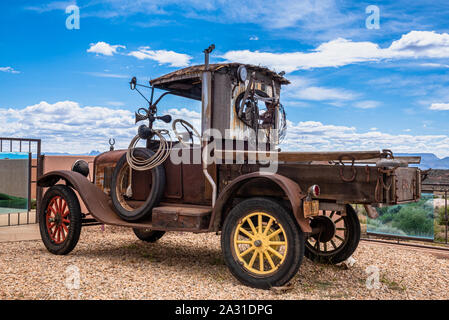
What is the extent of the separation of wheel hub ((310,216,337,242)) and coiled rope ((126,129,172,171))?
205 centimetres

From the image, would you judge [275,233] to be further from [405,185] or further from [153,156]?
[153,156]

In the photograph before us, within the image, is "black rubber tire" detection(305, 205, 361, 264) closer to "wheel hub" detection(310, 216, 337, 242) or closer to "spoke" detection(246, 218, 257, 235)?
"wheel hub" detection(310, 216, 337, 242)

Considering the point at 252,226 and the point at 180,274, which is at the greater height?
the point at 252,226

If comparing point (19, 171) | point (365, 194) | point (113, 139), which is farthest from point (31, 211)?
point (365, 194)

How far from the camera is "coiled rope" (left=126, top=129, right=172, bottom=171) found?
550 cm

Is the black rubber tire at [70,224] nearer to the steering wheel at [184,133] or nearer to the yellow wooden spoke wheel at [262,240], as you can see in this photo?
the steering wheel at [184,133]

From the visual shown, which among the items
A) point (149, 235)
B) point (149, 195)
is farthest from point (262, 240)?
point (149, 235)

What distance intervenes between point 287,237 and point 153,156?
85.4 inches

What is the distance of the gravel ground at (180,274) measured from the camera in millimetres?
4246

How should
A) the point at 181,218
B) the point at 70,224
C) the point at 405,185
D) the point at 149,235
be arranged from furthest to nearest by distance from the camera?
the point at 149,235 → the point at 70,224 → the point at 181,218 → the point at 405,185

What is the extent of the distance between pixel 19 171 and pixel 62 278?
534cm

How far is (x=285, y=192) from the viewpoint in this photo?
4340 millimetres

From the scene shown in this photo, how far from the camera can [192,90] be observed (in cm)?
582

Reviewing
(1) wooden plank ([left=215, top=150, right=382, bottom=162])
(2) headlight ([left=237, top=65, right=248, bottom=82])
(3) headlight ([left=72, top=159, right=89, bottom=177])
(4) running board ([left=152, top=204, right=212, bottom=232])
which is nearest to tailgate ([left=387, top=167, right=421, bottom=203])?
(1) wooden plank ([left=215, top=150, right=382, bottom=162])
